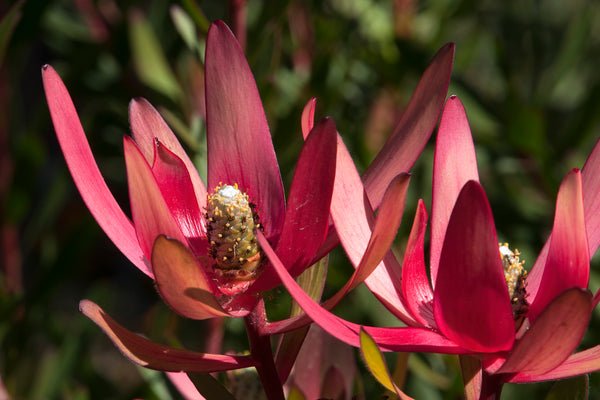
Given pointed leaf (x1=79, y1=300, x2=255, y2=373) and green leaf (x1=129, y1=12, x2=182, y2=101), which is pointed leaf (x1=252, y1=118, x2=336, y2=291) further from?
green leaf (x1=129, y1=12, x2=182, y2=101)

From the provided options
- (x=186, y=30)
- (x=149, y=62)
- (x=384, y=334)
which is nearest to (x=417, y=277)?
(x=384, y=334)

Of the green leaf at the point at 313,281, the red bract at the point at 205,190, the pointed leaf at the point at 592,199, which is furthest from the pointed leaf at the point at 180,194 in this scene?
the pointed leaf at the point at 592,199

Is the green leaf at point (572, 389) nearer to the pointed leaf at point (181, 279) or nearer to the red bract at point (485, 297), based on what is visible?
the red bract at point (485, 297)

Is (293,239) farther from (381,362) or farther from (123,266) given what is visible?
(123,266)

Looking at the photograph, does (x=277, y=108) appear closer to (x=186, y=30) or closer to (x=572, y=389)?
(x=186, y=30)

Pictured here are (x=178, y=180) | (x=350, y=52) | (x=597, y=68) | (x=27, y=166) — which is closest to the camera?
(x=178, y=180)

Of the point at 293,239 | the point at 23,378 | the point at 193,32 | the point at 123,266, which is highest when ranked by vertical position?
the point at 193,32

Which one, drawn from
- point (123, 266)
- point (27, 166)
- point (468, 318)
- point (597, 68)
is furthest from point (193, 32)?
point (123, 266)
